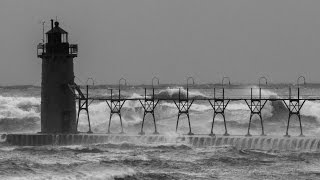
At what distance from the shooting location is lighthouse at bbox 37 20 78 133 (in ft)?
137

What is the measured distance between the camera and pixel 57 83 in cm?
4188

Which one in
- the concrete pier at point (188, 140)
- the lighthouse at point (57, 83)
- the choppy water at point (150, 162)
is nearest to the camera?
the choppy water at point (150, 162)

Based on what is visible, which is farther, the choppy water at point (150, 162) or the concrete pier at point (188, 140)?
the concrete pier at point (188, 140)

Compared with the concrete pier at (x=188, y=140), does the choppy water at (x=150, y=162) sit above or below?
below

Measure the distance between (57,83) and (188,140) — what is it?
6710 millimetres

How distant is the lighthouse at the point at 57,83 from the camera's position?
41.8m

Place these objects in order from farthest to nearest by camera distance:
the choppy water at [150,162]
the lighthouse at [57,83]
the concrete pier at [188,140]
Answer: the lighthouse at [57,83], the concrete pier at [188,140], the choppy water at [150,162]

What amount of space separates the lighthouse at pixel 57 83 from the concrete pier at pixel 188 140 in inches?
41.1

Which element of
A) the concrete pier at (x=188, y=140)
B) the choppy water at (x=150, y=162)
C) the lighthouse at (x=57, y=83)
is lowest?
the choppy water at (x=150, y=162)

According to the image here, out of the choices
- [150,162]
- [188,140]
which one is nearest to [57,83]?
[188,140]

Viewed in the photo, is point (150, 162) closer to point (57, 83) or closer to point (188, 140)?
point (188, 140)

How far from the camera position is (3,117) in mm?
67312

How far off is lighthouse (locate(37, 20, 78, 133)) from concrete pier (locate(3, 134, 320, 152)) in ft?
3.43

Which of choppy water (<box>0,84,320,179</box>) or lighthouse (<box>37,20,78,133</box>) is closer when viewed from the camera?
choppy water (<box>0,84,320,179</box>)
